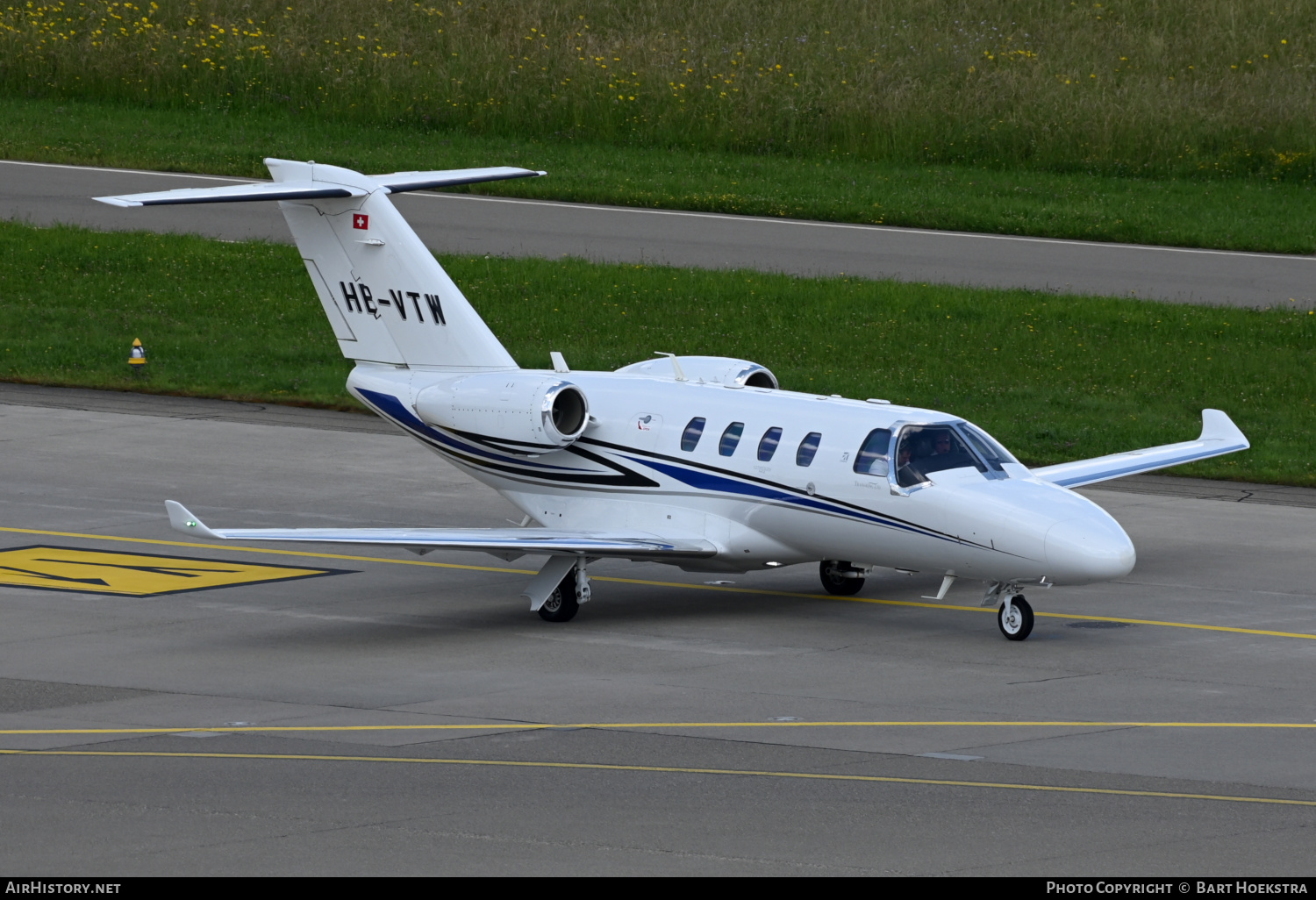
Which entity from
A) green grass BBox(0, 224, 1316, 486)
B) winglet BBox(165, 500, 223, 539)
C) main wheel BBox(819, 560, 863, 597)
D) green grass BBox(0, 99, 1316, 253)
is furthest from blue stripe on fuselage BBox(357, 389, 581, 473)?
green grass BBox(0, 99, 1316, 253)

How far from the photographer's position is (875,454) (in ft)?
72.8

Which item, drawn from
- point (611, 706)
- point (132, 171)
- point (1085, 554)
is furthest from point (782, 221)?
point (611, 706)

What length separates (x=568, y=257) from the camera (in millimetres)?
43844

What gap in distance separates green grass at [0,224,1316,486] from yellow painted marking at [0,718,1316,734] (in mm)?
14601

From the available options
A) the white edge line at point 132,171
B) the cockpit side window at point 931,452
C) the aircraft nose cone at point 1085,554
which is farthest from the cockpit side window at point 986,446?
the white edge line at point 132,171

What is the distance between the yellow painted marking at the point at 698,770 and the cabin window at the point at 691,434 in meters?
7.50

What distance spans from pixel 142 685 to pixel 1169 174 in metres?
36.8

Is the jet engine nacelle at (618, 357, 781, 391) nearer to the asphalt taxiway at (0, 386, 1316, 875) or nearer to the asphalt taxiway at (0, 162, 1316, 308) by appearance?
the asphalt taxiway at (0, 386, 1316, 875)

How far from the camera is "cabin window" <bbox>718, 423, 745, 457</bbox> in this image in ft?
76.1

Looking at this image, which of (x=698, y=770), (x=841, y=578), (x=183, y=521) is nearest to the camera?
(x=698, y=770)

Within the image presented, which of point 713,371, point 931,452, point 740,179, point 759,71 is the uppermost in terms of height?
point 759,71

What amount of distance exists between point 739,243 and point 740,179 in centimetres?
511

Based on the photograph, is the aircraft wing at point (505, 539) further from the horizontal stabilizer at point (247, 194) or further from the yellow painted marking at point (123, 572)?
the horizontal stabilizer at point (247, 194)

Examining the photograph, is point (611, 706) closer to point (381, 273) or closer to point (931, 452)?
point (931, 452)
